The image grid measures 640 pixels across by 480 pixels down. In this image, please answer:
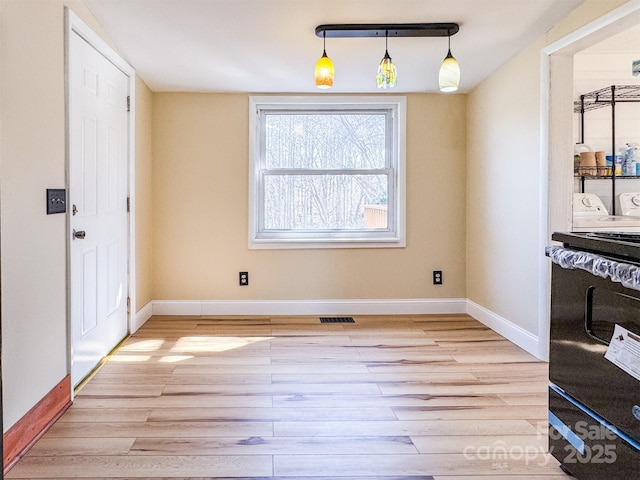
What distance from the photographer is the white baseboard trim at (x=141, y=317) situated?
391cm

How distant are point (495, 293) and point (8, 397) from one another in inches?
129

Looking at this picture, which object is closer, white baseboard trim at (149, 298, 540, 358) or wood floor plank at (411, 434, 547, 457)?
wood floor plank at (411, 434, 547, 457)

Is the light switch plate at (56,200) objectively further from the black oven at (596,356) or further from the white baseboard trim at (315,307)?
the black oven at (596,356)

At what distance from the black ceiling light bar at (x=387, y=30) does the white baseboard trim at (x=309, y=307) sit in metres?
2.29

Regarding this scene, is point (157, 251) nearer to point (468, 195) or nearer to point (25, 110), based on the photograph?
point (25, 110)

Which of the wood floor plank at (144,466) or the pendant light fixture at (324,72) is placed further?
the pendant light fixture at (324,72)

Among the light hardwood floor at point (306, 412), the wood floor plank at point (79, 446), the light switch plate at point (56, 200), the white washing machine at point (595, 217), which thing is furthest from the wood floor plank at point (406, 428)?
the white washing machine at point (595, 217)

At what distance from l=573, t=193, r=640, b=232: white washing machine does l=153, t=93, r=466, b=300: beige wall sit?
3.28 ft

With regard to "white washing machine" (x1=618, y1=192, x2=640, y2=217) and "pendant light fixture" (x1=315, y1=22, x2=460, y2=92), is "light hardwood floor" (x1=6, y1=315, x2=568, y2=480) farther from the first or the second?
"pendant light fixture" (x1=315, y1=22, x2=460, y2=92)

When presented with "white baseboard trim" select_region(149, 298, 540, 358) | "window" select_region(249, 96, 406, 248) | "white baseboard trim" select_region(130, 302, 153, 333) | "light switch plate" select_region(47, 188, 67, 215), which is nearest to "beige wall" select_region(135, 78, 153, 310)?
"white baseboard trim" select_region(130, 302, 153, 333)

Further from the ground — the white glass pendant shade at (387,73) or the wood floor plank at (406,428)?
the white glass pendant shade at (387,73)

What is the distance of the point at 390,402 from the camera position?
2.57 metres

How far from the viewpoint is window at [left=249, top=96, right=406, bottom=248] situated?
4562mm

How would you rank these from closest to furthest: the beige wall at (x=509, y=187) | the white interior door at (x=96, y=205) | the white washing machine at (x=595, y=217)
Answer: the white interior door at (x=96, y=205) < the beige wall at (x=509, y=187) < the white washing machine at (x=595, y=217)
